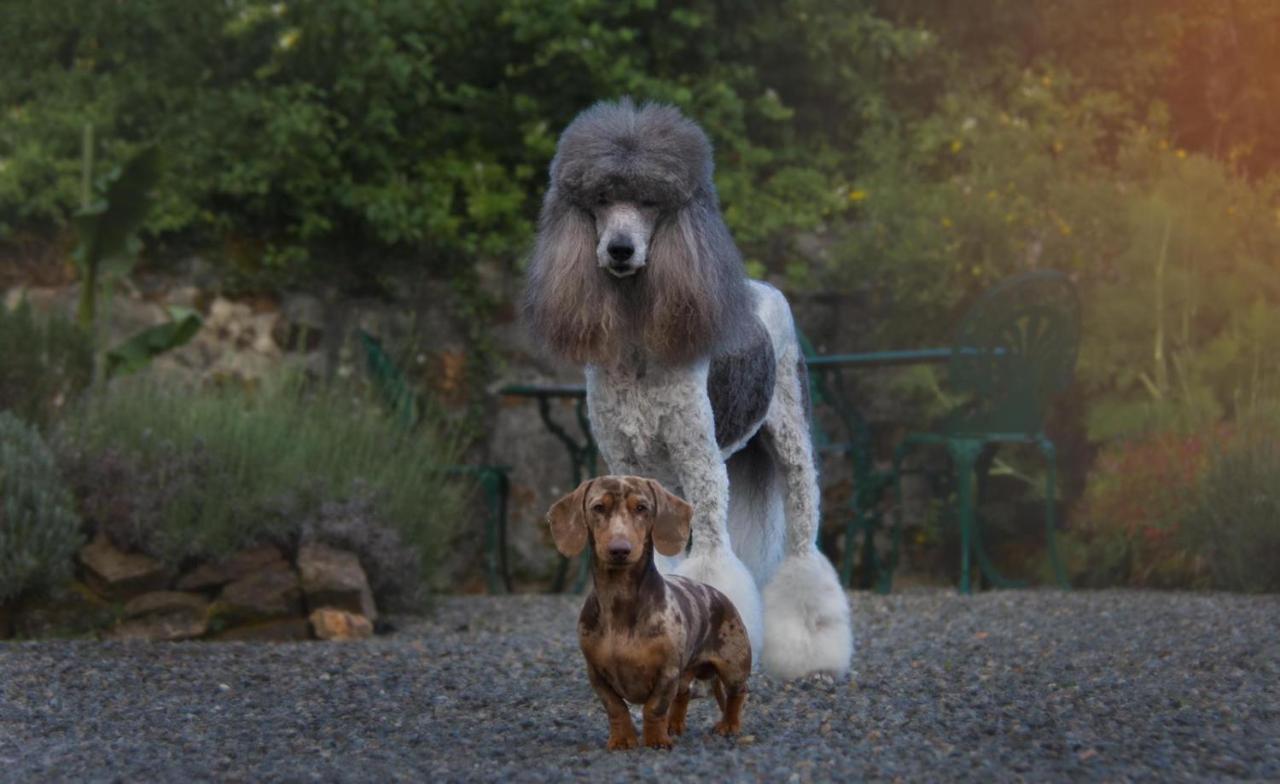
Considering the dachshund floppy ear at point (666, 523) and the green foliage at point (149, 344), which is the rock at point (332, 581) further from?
the dachshund floppy ear at point (666, 523)

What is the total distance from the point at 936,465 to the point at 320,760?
6.07 metres

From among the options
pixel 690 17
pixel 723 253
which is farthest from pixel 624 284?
pixel 690 17

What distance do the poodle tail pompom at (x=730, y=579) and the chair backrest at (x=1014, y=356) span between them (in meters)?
3.69

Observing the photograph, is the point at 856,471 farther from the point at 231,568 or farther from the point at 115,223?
the point at 115,223

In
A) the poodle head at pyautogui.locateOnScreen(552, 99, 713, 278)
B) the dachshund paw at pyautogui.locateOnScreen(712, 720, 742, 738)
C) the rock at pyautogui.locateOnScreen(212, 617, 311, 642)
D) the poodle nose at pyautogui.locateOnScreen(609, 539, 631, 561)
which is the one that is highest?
the poodle head at pyautogui.locateOnScreen(552, 99, 713, 278)

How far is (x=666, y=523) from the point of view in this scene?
365 cm

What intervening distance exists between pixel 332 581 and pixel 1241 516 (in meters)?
4.06

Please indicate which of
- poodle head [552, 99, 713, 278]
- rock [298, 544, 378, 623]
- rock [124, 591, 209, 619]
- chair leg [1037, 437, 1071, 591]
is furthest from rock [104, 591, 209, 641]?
chair leg [1037, 437, 1071, 591]

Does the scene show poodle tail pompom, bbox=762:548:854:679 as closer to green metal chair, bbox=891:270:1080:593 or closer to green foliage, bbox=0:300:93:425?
green metal chair, bbox=891:270:1080:593

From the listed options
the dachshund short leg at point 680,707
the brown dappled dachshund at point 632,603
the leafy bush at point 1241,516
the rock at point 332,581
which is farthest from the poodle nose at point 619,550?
the leafy bush at point 1241,516

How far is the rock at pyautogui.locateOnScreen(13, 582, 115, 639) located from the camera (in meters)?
6.26

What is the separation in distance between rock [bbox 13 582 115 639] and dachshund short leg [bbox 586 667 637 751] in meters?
3.32

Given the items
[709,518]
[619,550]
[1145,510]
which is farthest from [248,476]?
[1145,510]

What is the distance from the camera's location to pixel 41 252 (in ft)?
30.2
